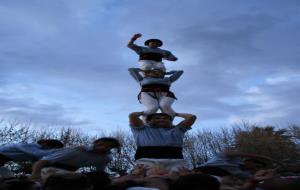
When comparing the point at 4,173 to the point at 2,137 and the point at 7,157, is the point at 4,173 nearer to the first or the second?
the point at 7,157

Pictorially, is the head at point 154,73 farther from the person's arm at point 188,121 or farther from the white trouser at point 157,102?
the person's arm at point 188,121

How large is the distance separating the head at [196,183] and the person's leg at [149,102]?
449 centimetres

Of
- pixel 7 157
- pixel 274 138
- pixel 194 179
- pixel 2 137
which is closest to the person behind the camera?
pixel 194 179

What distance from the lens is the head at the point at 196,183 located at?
2.37m

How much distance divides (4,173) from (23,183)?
7.68 ft

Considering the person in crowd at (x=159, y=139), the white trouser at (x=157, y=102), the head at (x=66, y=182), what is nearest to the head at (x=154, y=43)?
the white trouser at (x=157, y=102)

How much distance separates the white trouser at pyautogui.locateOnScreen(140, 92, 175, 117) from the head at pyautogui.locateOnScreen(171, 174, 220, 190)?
4491 millimetres

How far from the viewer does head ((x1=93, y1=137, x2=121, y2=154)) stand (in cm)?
455

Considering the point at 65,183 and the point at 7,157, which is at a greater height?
the point at 7,157

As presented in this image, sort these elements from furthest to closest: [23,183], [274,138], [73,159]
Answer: [274,138] < [73,159] < [23,183]

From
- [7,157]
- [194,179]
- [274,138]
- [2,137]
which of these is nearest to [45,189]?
[194,179]

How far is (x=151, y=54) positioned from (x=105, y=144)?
332 cm

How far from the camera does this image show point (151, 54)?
7629 millimetres

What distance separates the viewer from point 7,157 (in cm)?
497
